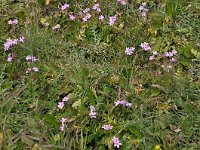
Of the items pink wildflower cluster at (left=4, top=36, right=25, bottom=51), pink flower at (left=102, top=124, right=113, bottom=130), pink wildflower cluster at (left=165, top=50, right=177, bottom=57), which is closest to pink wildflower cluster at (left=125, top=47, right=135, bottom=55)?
pink wildflower cluster at (left=165, top=50, right=177, bottom=57)

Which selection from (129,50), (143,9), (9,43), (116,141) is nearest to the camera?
(116,141)

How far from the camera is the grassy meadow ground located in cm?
287

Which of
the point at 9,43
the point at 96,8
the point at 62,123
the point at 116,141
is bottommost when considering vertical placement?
the point at 116,141

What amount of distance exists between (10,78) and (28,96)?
0.25 metres

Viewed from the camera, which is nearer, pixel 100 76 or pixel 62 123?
pixel 62 123

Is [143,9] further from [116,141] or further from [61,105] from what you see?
[116,141]

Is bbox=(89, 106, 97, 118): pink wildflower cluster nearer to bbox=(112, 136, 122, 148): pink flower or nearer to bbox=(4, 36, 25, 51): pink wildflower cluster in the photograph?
bbox=(112, 136, 122, 148): pink flower

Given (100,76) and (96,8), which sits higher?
(96,8)

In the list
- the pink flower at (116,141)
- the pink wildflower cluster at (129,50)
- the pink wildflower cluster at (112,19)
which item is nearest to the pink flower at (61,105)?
the pink flower at (116,141)

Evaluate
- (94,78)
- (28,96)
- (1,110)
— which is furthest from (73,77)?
(1,110)

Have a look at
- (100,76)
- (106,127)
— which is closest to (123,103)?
(106,127)

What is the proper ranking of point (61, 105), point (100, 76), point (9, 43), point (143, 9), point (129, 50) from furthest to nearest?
1. point (143, 9)
2. point (9, 43)
3. point (129, 50)
4. point (100, 76)
5. point (61, 105)

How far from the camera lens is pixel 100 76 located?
10.5 feet

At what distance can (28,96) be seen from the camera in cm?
324
